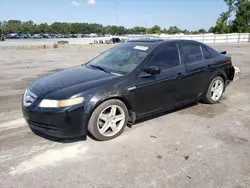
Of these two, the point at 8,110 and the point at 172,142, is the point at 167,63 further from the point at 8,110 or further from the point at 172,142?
the point at 8,110

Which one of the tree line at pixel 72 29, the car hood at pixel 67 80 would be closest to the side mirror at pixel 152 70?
the car hood at pixel 67 80

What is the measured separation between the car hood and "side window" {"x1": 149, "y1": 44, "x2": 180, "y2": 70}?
900mm

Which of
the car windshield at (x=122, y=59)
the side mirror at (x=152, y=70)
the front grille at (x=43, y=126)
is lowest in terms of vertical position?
the front grille at (x=43, y=126)

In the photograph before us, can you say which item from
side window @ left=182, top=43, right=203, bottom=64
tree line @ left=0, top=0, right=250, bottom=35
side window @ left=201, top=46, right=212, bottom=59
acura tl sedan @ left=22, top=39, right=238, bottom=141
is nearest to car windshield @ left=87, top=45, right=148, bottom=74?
acura tl sedan @ left=22, top=39, right=238, bottom=141

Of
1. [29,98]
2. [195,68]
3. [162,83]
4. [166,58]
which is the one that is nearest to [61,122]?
[29,98]

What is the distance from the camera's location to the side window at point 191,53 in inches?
176

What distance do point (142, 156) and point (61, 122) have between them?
1.23 meters

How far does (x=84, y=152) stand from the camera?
3.19 metres

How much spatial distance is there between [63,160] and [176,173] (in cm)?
150

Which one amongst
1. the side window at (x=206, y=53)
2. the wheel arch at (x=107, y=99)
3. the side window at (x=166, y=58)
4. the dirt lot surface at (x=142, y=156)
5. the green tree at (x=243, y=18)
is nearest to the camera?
the dirt lot surface at (x=142, y=156)

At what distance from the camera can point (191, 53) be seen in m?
4.62

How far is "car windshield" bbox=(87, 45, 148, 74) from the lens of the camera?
385cm

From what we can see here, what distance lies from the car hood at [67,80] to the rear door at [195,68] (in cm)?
168

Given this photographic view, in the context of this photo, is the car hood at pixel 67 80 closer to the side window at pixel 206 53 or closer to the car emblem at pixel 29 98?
the car emblem at pixel 29 98
